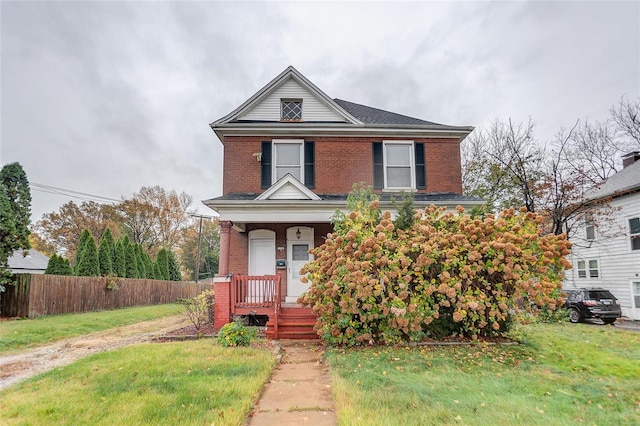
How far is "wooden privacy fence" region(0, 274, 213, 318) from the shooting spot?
1355 centimetres

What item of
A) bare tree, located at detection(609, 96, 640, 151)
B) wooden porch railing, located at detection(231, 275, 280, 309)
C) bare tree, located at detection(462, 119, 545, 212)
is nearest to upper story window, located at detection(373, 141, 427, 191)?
wooden porch railing, located at detection(231, 275, 280, 309)

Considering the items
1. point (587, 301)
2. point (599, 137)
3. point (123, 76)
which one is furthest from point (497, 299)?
point (599, 137)

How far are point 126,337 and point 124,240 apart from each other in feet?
49.1

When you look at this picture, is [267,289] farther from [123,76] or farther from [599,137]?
[599,137]

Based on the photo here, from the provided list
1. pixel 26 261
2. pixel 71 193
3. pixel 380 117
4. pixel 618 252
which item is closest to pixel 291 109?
pixel 380 117

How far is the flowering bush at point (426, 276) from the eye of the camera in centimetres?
709

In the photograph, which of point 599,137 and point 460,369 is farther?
point 599,137

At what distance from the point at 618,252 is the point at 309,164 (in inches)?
626

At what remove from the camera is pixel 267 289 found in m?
9.67

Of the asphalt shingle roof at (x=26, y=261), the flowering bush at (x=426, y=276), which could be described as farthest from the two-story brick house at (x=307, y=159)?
the asphalt shingle roof at (x=26, y=261)

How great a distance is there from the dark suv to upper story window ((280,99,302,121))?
12.8 m

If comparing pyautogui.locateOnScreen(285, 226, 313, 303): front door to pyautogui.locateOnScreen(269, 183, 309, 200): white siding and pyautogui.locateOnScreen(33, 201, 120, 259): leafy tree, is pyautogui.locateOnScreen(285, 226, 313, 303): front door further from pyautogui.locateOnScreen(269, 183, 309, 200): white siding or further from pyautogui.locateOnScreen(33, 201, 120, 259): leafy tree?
pyautogui.locateOnScreen(33, 201, 120, 259): leafy tree

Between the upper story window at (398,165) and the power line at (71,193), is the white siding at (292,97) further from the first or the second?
the power line at (71,193)

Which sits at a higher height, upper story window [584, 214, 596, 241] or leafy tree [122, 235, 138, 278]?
upper story window [584, 214, 596, 241]
